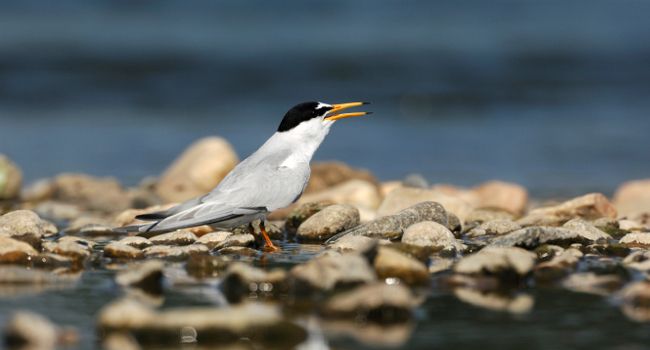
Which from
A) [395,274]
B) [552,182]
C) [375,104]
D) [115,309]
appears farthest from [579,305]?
[375,104]

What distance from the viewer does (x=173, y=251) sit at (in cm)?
645

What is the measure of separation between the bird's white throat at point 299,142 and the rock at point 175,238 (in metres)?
0.88

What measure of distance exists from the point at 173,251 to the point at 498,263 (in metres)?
2.05

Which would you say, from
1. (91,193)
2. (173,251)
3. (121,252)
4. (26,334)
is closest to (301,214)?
(173,251)

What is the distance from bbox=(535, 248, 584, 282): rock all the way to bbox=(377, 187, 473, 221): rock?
2267 mm

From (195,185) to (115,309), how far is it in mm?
6042

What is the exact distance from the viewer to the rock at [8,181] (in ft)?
34.2

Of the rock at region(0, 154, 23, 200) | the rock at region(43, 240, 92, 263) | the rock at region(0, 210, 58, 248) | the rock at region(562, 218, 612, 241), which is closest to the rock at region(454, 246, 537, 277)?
the rock at region(562, 218, 612, 241)

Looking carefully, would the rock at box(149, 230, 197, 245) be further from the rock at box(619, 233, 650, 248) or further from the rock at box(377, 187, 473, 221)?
the rock at box(619, 233, 650, 248)

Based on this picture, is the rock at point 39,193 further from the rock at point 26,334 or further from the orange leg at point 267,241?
the rock at point 26,334

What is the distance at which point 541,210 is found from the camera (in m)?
8.05

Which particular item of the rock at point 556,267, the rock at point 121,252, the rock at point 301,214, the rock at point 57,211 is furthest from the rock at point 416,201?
the rock at point 57,211

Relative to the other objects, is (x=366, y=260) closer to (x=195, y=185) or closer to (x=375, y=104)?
(x=195, y=185)

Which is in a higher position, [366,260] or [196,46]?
[196,46]
